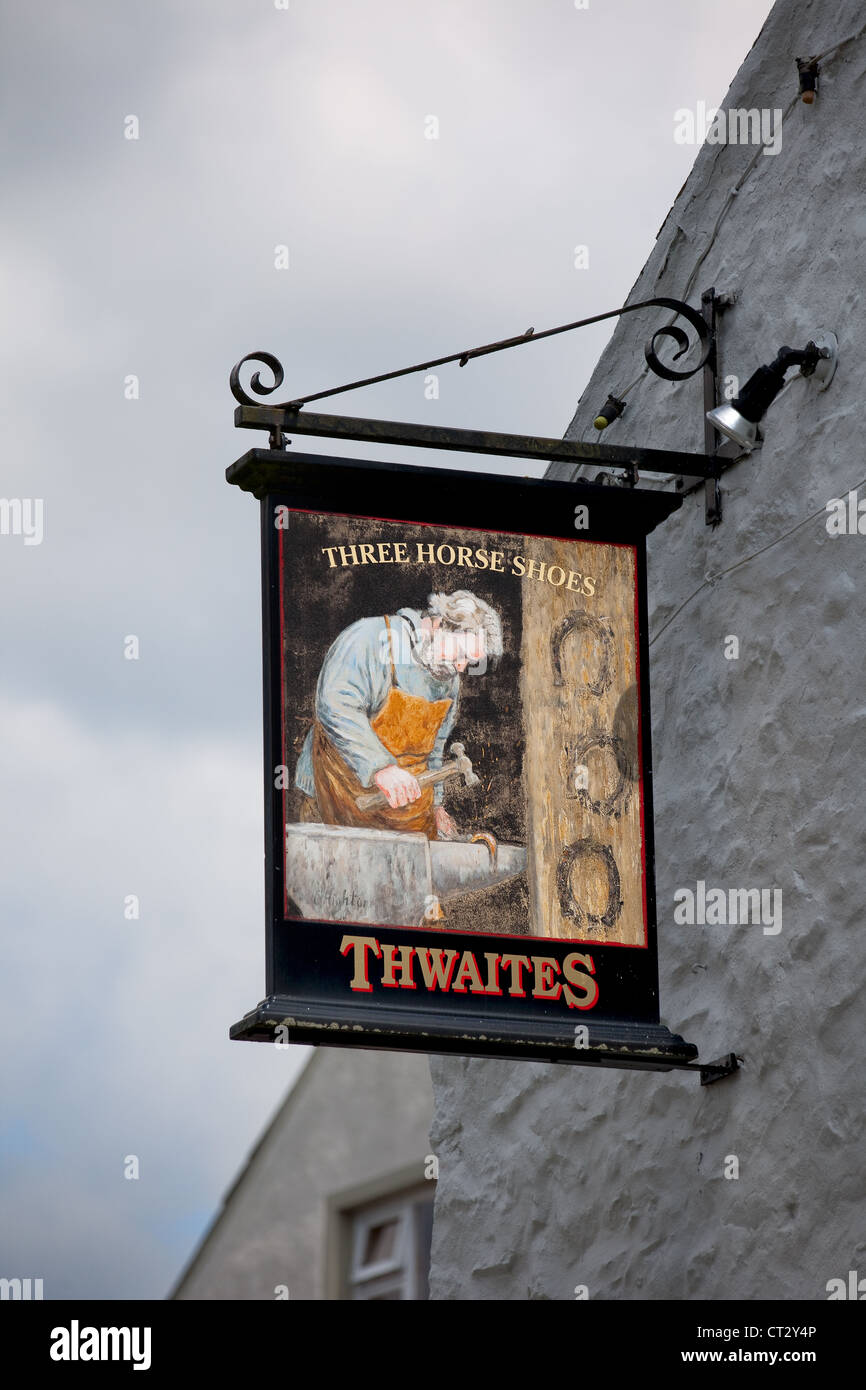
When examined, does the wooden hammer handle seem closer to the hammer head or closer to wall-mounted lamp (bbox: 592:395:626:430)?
the hammer head

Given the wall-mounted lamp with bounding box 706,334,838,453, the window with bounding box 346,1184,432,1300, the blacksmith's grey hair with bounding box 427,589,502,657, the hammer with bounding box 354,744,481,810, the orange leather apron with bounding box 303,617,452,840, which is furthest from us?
the window with bounding box 346,1184,432,1300

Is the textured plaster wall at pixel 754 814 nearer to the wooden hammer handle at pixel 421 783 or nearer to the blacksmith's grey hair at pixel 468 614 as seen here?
the blacksmith's grey hair at pixel 468 614

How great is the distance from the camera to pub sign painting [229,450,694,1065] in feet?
22.6

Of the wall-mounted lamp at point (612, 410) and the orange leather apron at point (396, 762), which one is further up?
the wall-mounted lamp at point (612, 410)

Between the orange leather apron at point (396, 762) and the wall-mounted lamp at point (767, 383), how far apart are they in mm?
1445

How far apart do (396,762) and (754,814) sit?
1.46m

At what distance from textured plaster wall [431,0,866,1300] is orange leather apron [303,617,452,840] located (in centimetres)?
133

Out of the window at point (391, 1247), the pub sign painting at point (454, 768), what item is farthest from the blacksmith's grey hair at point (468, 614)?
the window at point (391, 1247)

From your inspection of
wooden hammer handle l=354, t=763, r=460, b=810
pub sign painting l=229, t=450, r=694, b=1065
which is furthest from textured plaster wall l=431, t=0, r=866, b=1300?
wooden hammer handle l=354, t=763, r=460, b=810

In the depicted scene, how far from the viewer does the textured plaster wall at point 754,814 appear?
24.4 ft

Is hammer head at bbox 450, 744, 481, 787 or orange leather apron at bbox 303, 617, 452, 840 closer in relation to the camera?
orange leather apron at bbox 303, 617, 452, 840
